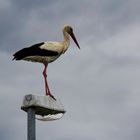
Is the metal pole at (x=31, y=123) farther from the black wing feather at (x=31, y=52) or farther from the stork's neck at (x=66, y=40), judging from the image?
the stork's neck at (x=66, y=40)

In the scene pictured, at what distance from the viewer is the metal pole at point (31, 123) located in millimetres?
10000

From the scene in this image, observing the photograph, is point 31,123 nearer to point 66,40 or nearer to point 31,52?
point 31,52

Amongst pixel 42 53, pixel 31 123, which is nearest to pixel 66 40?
pixel 42 53

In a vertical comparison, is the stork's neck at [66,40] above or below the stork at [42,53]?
above

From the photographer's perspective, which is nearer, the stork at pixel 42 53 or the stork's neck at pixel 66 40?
the stork at pixel 42 53

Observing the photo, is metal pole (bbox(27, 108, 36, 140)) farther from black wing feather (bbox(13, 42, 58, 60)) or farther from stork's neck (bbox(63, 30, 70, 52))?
stork's neck (bbox(63, 30, 70, 52))

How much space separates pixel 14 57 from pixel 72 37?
2.45m

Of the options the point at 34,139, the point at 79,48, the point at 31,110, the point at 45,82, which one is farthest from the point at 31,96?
the point at 79,48

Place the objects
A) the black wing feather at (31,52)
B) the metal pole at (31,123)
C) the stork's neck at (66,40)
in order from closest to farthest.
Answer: the metal pole at (31,123) → the black wing feather at (31,52) → the stork's neck at (66,40)

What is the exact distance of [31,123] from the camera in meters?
10.2

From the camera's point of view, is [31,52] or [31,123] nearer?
[31,123]

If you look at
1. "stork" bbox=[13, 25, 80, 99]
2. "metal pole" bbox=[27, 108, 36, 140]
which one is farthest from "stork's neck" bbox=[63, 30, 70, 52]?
"metal pole" bbox=[27, 108, 36, 140]

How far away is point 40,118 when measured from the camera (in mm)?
11062

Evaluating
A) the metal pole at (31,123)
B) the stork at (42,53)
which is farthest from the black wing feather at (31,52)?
the metal pole at (31,123)
